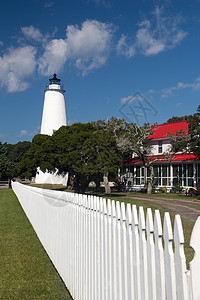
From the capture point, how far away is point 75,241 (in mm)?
4441

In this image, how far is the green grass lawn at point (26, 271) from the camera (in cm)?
465

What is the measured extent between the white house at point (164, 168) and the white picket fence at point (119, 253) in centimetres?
2356

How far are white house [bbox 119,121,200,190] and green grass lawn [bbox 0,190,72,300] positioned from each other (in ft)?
69.7

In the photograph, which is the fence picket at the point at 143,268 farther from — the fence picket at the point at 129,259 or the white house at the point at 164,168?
the white house at the point at 164,168

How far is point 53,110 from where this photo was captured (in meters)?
43.0

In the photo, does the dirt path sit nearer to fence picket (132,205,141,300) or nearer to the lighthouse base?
fence picket (132,205,141,300)

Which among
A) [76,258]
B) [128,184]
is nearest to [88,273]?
[76,258]

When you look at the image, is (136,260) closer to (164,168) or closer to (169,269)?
(169,269)

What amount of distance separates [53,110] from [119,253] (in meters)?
41.3

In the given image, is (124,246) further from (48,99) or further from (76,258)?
(48,99)

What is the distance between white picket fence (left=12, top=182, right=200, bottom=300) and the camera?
1968mm

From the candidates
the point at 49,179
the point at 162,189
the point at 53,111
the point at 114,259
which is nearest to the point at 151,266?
the point at 114,259

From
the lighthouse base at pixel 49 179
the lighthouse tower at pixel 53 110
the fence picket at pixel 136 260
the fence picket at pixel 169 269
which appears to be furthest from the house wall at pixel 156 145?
the fence picket at pixel 169 269

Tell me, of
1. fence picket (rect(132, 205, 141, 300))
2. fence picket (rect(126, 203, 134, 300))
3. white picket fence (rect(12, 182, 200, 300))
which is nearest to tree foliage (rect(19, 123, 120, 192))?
white picket fence (rect(12, 182, 200, 300))
